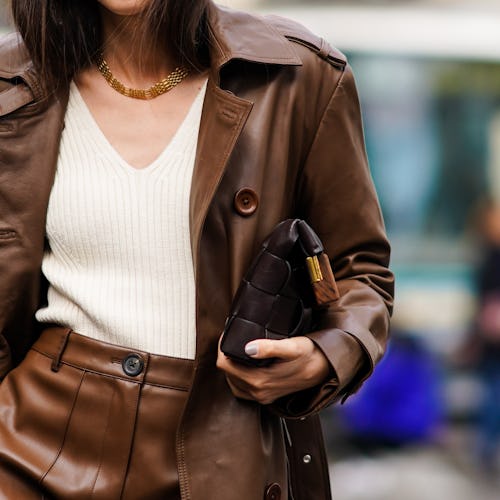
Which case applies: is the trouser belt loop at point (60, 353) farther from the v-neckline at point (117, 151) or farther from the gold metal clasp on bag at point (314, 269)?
the gold metal clasp on bag at point (314, 269)

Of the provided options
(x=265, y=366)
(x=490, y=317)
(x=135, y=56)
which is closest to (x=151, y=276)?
(x=265, y=366)

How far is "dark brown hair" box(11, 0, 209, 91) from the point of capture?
261 cm

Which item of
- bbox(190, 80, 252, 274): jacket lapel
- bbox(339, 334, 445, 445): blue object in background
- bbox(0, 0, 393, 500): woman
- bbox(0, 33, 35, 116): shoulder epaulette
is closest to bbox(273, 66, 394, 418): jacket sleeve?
bbox(0, 0, 393, 500): woman

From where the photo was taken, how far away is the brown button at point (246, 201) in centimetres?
243

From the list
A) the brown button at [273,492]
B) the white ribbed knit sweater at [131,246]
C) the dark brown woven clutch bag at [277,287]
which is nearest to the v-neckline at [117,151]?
the white ribbed knit sweater at [131,246]

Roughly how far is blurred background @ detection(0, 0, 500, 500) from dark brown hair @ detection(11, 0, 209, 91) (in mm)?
6346

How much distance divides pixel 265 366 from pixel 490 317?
7.03 m

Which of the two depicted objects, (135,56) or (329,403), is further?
(135,56)

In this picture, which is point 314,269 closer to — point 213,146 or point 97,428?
point 213,146

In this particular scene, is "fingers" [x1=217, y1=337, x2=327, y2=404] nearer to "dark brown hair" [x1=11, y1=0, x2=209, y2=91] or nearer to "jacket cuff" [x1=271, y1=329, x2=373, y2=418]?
"jacket cuff" [x1=271, y1=329, x2=373, y2=418]

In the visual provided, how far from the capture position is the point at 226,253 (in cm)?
244

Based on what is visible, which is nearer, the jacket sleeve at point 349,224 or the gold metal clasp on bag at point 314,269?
the gold metal clasp on bag at point 314,269

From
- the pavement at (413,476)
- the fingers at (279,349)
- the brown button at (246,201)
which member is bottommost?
the pavement at (413,476)

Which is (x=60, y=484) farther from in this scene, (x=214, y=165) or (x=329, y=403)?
(x=214, y=165)
